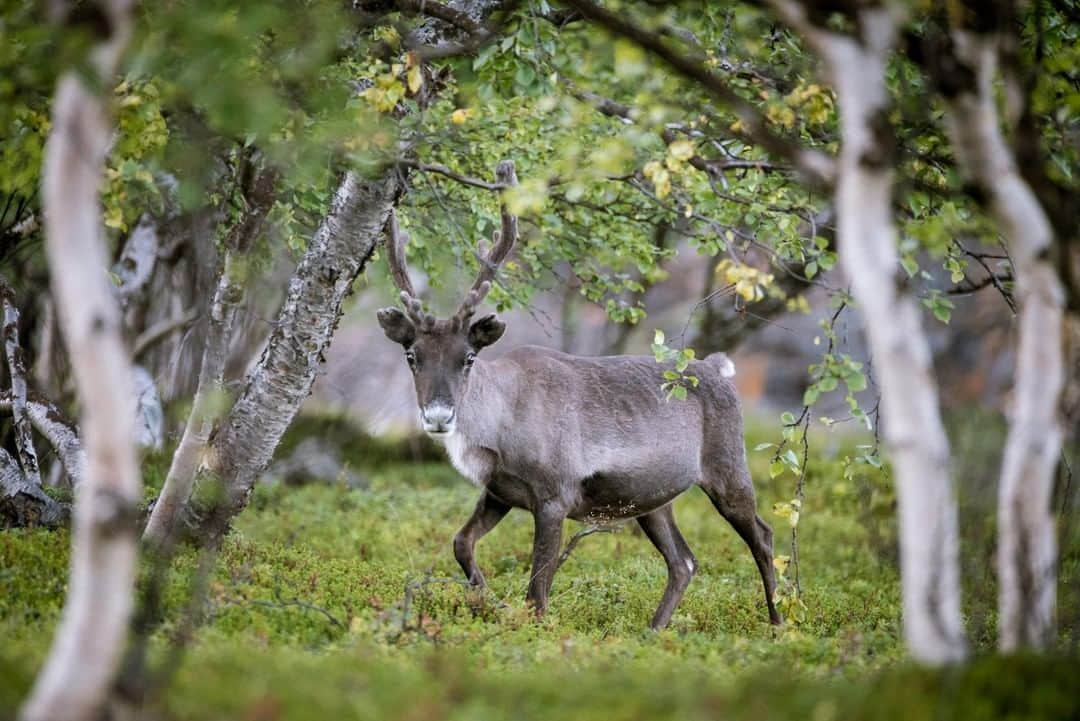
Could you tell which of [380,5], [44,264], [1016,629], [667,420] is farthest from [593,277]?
[44,264]

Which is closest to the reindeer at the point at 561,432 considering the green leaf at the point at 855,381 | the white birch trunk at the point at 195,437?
the white birch trunk at the point at 195,437

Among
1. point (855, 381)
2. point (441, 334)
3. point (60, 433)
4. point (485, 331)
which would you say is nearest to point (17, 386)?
point (60, 433)

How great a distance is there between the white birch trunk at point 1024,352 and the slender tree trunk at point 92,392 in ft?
10.5

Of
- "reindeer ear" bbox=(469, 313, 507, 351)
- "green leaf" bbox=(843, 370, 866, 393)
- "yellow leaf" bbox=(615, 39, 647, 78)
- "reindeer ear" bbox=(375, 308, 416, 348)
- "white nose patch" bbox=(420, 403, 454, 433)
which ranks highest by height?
"yellow leaf" bbox=(615, 39, 647, 78)

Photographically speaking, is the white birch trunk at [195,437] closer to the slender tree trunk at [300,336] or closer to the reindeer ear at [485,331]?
the slender tree trunk at [300,336]

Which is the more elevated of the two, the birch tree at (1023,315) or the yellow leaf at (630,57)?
the yellow leaf at (630,57)

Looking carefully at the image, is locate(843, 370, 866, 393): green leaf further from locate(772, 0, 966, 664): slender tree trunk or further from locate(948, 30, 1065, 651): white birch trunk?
locate(772, 0, 966, 664): slender tree trunk

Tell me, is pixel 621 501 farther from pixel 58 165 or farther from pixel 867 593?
pixel 58 165

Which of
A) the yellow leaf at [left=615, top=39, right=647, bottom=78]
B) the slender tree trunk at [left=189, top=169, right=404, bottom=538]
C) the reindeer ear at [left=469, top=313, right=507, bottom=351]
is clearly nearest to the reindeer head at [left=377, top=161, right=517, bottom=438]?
the reindeer ear at [left=469, top=313, right=507, bottom=351]

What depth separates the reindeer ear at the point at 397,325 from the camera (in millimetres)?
8430

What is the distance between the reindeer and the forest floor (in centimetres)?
49

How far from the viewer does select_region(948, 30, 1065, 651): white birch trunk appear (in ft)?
15.8

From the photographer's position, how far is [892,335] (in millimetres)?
4594

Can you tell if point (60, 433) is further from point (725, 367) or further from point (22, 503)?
point (725, 367)
